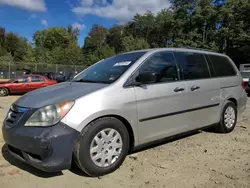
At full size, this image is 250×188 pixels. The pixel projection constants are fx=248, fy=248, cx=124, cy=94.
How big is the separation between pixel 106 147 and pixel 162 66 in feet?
5.22

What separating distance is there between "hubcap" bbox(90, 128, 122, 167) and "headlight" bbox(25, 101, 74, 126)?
512mm

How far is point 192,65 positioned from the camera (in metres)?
4.41

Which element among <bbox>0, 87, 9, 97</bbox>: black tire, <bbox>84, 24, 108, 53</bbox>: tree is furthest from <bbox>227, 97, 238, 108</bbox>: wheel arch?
<bbox>84, 24, 108, 53</bbox>: tree

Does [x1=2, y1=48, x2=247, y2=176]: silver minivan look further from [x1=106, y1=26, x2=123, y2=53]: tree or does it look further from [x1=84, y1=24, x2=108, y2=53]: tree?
[x1=84, y1=24, x2=108, y2=53]: tree

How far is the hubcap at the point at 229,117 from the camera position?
500 centimetres

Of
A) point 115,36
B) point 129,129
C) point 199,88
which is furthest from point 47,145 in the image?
point 115,36

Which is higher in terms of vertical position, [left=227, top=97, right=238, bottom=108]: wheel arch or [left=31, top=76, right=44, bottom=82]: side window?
[left=31, top=76, right=44, bottom=82]: side window

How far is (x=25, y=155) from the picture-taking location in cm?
294

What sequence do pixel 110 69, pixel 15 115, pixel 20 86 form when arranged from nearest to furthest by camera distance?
1. pixel 15 115
2. pixel 110 69
3. pixel 20 86

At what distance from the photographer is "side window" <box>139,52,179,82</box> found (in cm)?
375

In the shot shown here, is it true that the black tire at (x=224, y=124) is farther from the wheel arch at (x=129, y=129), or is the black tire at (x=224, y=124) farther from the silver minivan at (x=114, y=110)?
the wheel arch at (x=129, y=129)

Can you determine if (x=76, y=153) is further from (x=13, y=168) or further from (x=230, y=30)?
(x=230, y=30)

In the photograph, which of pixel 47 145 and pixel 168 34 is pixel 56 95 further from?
pixel 168 34

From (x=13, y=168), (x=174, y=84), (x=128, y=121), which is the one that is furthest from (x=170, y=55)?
(x=13, y=168)
